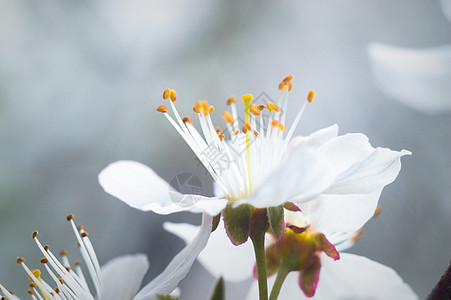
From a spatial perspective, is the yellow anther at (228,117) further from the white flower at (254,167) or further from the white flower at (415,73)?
the white flower at (415,73)

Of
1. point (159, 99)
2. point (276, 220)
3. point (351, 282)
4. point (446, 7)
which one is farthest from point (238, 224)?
point (159, 99)

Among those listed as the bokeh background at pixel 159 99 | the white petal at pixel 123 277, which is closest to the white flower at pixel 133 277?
the white petal at pixel 123 277

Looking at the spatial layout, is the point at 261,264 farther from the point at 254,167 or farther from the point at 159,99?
the point at 159,99

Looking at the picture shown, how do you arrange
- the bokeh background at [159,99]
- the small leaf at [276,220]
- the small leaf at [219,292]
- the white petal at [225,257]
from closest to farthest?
the small leaf at [219,292], the small leaf at [276,220], the white petal at [225,257], the bokeh background at [159,99]

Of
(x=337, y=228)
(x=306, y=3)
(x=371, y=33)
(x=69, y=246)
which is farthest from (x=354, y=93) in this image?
(x=337, y=228)

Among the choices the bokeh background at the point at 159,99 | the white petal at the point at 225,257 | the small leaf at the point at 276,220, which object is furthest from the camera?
the bokeh background at the point at 159,99
